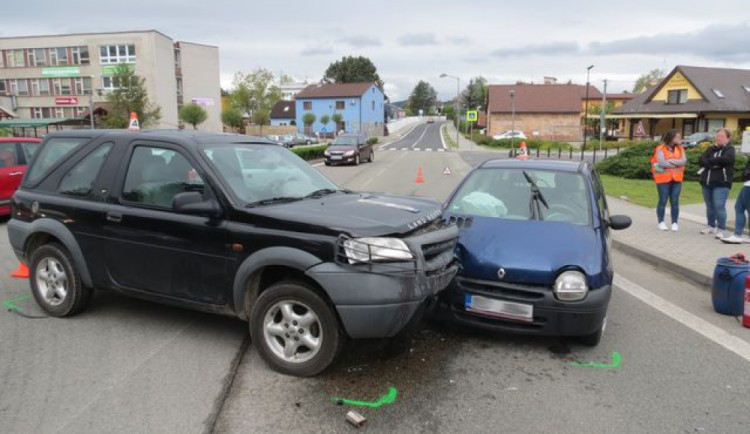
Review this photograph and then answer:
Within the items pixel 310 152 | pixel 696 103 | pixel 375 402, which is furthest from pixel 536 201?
pixel 696 103

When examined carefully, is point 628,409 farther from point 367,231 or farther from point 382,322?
point 367,231

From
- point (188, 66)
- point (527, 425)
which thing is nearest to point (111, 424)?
point (527, 425)

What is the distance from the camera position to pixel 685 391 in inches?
153

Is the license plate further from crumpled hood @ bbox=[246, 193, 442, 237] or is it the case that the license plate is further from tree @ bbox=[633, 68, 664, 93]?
tree @ bbox=[633, 68, 664, 93]

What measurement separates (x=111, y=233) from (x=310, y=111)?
91.7 meters

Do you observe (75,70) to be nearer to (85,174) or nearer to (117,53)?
(117,53)

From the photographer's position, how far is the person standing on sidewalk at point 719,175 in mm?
9133

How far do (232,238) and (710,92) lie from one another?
62.2 meters

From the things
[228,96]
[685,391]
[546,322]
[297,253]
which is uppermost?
[228,96]

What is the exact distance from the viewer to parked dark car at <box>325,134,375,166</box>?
95.6 feet

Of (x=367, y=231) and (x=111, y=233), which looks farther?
(x=111, y=233)

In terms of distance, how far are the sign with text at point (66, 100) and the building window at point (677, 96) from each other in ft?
219

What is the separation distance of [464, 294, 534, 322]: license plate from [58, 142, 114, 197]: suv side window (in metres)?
3.41

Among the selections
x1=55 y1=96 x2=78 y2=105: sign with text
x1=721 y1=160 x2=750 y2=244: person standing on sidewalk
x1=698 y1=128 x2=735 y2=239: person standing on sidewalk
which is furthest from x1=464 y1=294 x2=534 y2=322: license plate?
x1=55 y1=96 x2=78 y2=105: sign with text
